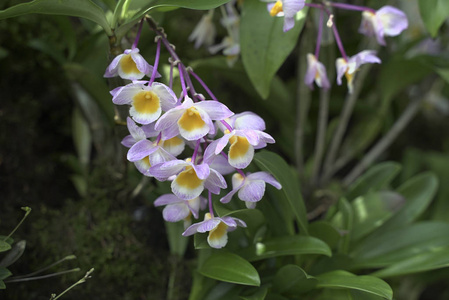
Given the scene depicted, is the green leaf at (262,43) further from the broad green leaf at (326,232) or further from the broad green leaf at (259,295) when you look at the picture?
the broad green leaf at (259,295)

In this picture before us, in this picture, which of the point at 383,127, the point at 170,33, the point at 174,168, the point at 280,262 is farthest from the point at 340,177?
the point at 174,168

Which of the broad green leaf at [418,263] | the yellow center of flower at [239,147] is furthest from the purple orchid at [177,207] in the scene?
the broad green leaf at [418,263]

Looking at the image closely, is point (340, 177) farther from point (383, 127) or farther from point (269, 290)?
point (269, 290)

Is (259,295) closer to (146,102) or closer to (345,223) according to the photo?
(345,223)

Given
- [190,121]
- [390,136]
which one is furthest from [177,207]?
[390,136]

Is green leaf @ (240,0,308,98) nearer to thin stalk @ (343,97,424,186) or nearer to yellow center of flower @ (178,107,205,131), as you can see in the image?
yellow center of flower @ (178,107,205,131)
